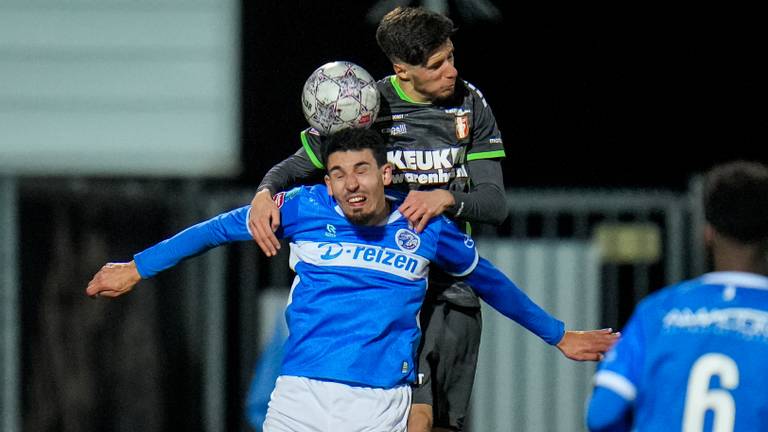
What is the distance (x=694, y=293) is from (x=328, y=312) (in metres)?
1.54

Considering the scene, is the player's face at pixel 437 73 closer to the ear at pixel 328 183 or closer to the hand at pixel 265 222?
the ear at pixel 328 183

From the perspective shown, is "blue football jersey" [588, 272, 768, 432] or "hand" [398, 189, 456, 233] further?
"hand" [398, 189, 456, 233]

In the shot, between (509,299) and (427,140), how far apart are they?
0.64 metres

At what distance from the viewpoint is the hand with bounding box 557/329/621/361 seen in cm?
550

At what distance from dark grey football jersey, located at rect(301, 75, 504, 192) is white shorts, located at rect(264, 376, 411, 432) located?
78cm

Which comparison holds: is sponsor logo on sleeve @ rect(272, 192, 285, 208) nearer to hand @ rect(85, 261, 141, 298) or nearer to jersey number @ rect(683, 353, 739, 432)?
hand @ rect(85, 261, 141, 298)

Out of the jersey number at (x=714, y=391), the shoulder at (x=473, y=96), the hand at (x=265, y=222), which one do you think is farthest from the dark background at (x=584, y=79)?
the jersey number at (x=714, y=391)

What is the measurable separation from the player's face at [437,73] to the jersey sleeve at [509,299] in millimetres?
621

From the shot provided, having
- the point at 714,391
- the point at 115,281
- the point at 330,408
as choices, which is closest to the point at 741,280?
the point at 714,391

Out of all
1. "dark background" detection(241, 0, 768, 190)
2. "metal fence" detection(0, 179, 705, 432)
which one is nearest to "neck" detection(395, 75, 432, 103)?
"metal fence" detection(0, 179, 705, 432)

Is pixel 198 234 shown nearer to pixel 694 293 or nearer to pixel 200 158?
pixel 694 293

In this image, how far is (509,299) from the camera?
548 cm

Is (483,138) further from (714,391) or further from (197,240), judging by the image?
(714,391)

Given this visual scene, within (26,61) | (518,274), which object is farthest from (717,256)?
(26,61)
